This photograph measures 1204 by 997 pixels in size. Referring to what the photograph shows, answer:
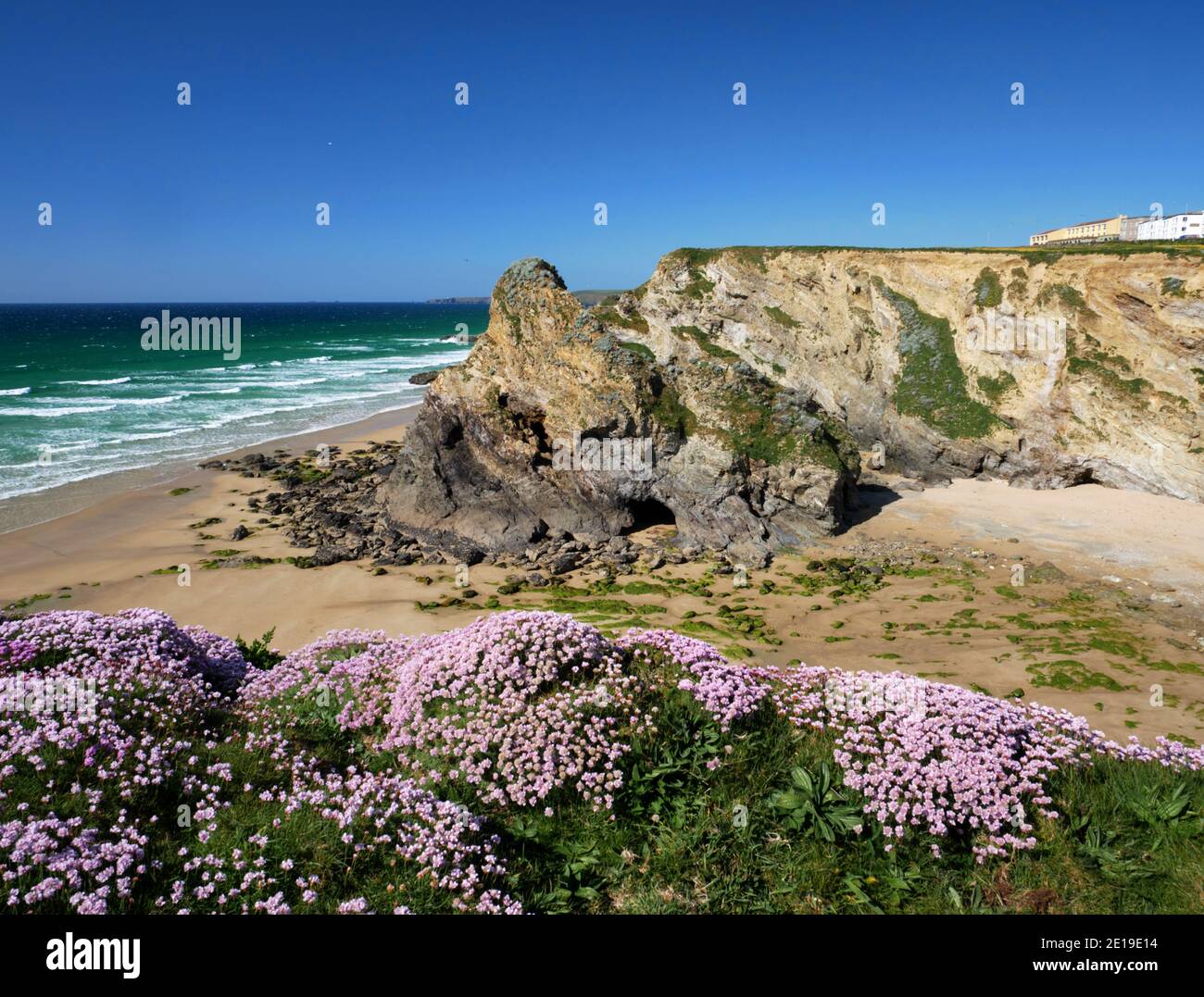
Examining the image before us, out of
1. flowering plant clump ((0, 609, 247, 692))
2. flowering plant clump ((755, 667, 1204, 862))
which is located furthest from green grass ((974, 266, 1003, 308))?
flowering plant clump ((0, 609, 247, 692))

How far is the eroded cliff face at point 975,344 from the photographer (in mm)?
28422

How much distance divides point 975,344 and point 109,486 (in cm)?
Answer: 4225

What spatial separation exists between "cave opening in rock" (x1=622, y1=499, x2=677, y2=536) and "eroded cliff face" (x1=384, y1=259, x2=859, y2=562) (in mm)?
73

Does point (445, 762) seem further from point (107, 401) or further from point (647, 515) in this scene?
point (107, 401)

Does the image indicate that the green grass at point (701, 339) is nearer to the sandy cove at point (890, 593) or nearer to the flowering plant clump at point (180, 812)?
the sandy cove at point (890, 593)

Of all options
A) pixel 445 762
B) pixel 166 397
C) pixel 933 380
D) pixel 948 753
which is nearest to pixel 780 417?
pixel 933 380

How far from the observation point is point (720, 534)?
84.6 feet

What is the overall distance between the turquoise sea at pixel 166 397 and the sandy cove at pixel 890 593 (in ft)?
45.2

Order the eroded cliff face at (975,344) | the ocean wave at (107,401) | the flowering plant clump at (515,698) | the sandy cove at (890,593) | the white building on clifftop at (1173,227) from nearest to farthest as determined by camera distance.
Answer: the flowering plant clump at (515,698)
the sandy cove at (890,593)
the eroded cliff face at (975,344)
the ocean wave at (107,401)
the white building on clifftop at (1173,227)

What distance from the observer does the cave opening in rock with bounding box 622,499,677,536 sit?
27.9 metres

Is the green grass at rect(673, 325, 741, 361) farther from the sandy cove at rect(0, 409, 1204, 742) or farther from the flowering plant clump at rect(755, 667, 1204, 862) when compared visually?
the flowering plant clump at rect(755, 667, 1204, 862)

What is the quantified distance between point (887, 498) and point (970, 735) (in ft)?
81.1

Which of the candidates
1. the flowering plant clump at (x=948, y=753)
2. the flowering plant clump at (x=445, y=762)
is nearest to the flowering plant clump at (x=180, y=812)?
the flowering plant clump at (x=445, y=762)

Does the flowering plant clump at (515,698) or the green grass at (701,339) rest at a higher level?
the green grass at (701,339)
